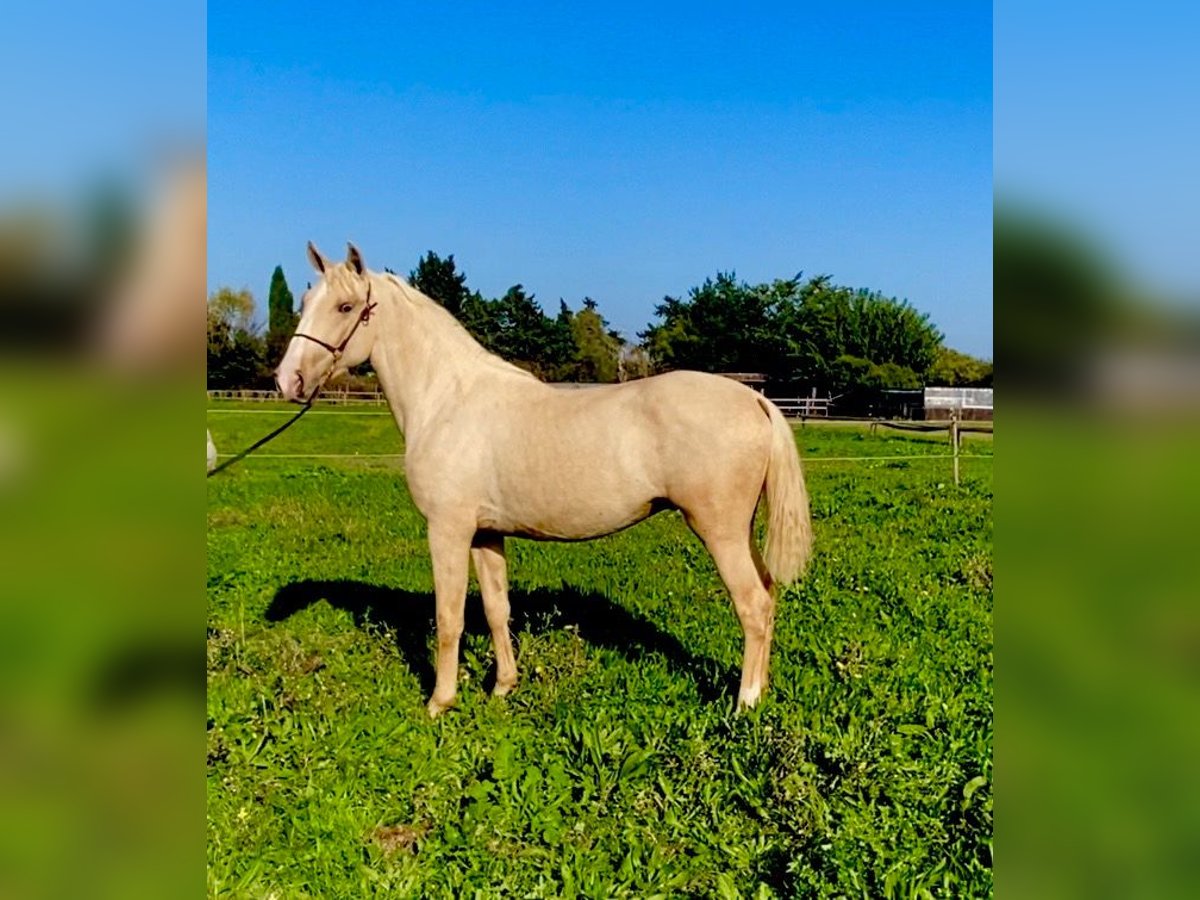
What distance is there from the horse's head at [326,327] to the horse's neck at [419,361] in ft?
0.50

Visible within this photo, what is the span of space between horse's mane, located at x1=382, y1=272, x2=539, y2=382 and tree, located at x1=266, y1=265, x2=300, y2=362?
14444 millimetres

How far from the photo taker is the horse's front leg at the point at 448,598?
420 centimetres

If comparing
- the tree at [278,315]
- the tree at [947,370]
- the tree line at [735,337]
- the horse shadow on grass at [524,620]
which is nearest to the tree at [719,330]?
the tree line at [735,337]

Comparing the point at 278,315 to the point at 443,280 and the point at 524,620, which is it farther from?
the point at 524,620

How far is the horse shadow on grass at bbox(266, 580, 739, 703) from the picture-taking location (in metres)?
4.69

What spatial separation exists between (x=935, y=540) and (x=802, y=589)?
2.47m

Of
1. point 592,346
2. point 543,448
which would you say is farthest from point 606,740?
point 592,346

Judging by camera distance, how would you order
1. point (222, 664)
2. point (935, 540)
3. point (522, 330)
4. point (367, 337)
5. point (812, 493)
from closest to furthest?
1. point (367, 337)
2. point (222, 664)
3. point (935, 540)
4. point (812, 493)
5. point (522, 330)

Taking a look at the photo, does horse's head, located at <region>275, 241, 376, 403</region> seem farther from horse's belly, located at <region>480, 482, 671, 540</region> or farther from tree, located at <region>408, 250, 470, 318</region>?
tree, located at <region>408, 250, 470, 318</region>

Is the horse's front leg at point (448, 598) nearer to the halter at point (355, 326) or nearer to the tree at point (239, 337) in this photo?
the halter at point (355, 326)

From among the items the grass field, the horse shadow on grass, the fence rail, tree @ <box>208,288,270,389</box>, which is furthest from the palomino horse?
the fence rail
